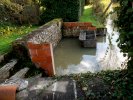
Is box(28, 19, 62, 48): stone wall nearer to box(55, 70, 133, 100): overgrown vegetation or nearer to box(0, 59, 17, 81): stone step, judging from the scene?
box(0, 59, 17, 81): stone step

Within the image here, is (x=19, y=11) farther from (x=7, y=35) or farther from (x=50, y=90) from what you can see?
(x=50, y=90)

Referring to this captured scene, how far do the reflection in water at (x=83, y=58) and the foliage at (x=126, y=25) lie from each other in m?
5.57

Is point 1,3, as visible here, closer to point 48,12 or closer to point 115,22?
point 48,12

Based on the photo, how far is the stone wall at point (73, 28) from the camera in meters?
21.0

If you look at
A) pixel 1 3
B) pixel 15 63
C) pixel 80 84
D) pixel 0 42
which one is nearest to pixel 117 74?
pixel 80 84

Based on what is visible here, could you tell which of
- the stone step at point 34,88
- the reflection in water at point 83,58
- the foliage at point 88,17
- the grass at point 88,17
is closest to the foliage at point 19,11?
the reflection in water at point 83,58

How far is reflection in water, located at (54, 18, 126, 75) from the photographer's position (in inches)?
542

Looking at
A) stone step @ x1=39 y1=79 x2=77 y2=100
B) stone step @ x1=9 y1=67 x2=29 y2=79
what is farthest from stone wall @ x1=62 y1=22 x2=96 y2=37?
stone step @ x1=39 y1=79 x2=77 y2=100

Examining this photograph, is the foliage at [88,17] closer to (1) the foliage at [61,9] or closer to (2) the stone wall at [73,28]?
(1) the foliage at [61,9]

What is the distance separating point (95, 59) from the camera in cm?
1552

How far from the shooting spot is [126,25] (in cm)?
669

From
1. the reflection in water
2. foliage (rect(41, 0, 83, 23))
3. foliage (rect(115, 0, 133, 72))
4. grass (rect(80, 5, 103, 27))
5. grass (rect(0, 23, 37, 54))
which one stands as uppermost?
foliage (rect(115, 0, 133, 72))

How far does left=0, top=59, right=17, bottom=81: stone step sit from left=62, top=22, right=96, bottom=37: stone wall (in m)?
10.4

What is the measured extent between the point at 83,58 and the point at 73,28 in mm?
5630
